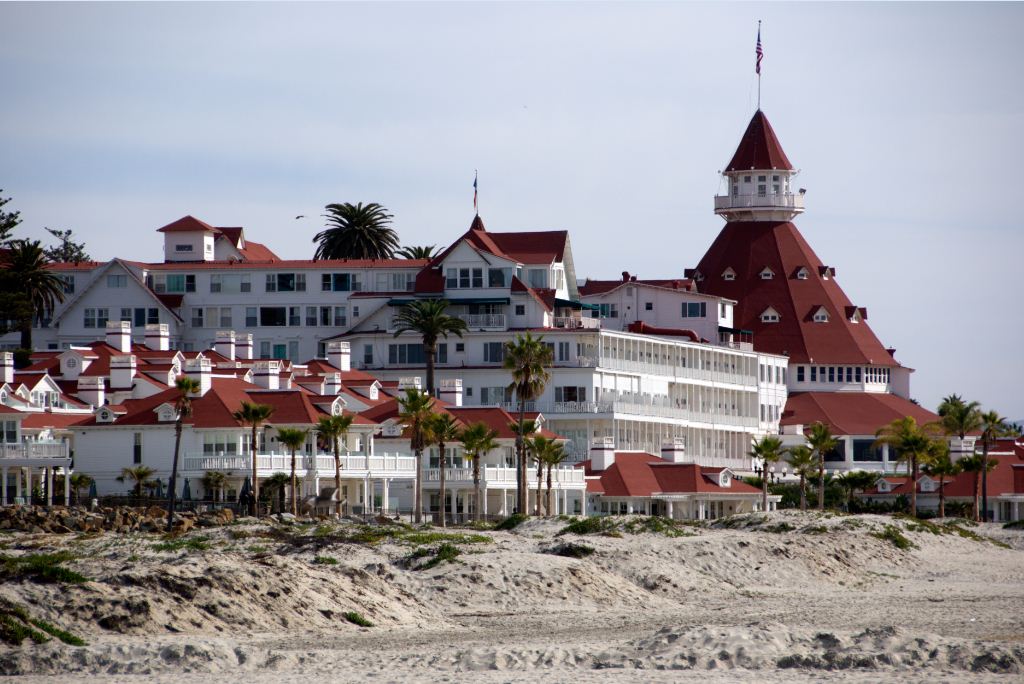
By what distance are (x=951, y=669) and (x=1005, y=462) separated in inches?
3375

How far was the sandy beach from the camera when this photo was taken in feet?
126

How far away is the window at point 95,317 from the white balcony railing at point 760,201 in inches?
2031

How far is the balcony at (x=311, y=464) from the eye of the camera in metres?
85.1

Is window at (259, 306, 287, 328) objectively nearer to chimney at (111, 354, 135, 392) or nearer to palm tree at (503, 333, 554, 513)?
chimney at (111, 354, 135, 392)

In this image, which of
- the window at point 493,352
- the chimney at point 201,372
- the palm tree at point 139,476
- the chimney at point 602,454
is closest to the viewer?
the palm tree at point 139,476

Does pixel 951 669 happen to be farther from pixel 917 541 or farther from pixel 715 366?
pixel 715 366

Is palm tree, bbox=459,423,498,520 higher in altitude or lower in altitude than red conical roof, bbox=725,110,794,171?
lower

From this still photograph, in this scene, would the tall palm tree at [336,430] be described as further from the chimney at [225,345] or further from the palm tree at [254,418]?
the chimney at [225,345]

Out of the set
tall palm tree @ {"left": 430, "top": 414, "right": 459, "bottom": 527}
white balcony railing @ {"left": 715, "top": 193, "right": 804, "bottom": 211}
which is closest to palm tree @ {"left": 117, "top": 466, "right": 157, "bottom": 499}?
tall palm tree @ {"left": 430, "top": 414, "right": 459, "bottom": 527}

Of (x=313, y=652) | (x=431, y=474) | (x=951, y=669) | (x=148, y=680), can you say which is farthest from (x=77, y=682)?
(x=431, y=474)

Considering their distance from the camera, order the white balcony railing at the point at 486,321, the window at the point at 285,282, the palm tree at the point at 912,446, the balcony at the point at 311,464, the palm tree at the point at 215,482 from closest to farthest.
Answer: the palm tree at the point at 215,482 → the balcony at the point at 311,464 → the palm tree at the point at 912,446 → the white balcony railing at the point at 486,321 → the window at the point at 285,282

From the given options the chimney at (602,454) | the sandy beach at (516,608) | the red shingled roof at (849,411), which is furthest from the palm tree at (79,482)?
the red shingled roof at (849,411)

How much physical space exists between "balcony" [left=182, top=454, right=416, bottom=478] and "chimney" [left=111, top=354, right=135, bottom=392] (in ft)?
42.6

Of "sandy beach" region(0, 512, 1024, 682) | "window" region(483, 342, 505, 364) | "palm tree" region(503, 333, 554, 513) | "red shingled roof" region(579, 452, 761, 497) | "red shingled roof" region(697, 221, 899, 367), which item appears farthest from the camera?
"red shingled roof" region(697, 221, 899, 367)
